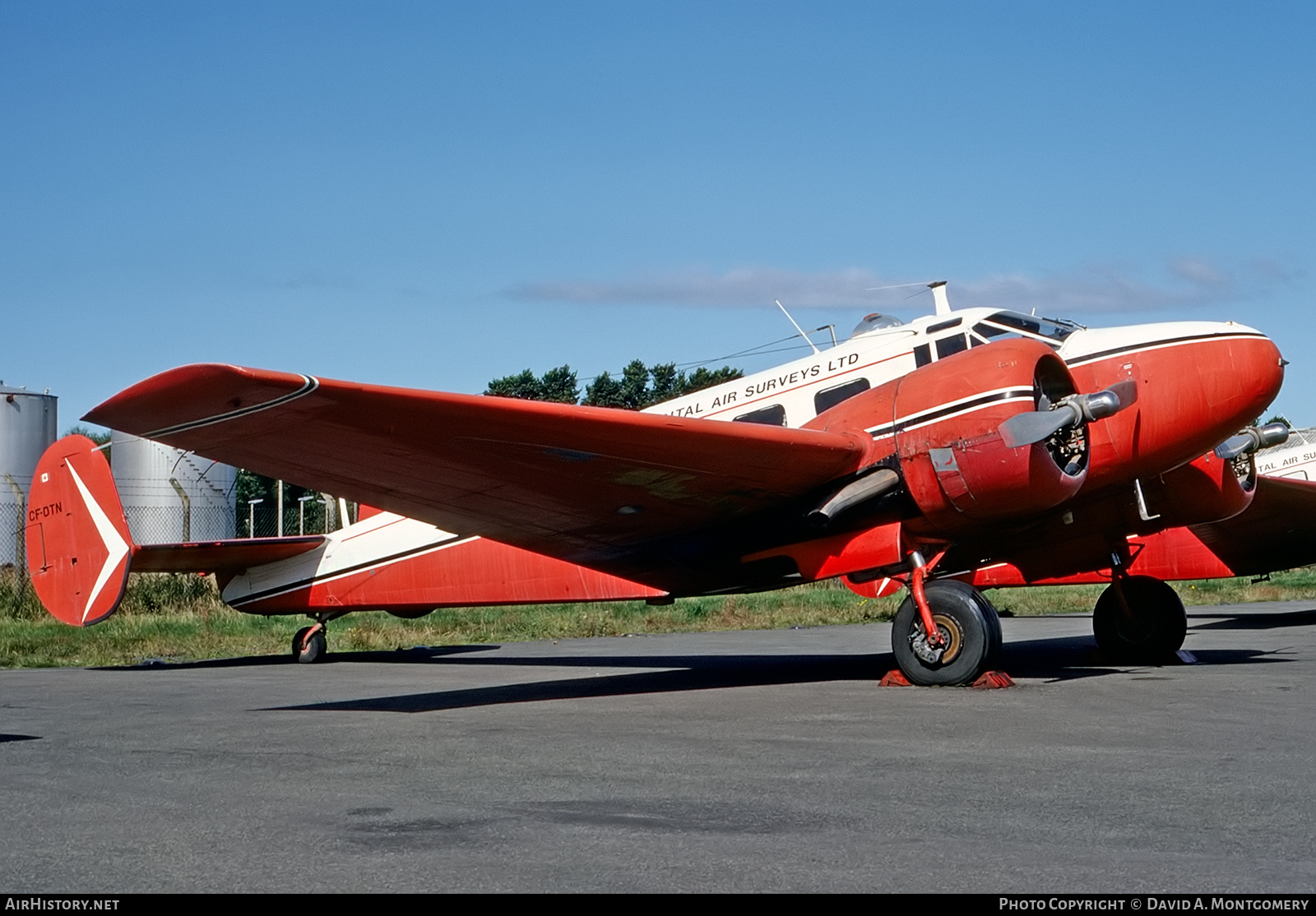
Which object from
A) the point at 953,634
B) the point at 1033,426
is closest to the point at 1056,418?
the point at 1033,426

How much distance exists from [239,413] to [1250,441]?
367 inches

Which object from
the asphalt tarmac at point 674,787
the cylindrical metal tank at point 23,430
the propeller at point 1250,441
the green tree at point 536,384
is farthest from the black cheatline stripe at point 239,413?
the green tree at point 536,384

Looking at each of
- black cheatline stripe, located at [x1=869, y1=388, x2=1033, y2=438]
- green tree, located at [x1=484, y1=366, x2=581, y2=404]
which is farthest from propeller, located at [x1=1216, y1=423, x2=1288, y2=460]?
green tree, located at [x1=484, y1=366, x2=581, y2=404]

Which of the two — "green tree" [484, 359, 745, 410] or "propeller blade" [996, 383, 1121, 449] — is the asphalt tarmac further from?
"green tree" [484, 359, 745, 410]

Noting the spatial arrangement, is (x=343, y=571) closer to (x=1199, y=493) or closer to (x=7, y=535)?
(x=1199, y=493)

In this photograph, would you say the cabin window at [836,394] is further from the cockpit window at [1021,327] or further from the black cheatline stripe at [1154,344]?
the black cheatline stripe at [1154,344]

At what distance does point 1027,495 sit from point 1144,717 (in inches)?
87.1

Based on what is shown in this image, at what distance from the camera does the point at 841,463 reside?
9.84m

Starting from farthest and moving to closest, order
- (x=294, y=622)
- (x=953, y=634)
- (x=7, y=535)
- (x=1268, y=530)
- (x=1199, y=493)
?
(x=7, y=535) → (x=294, y=622) → (x=1268, y=530) → (x=1199, y=493) → (x=953, y=634)

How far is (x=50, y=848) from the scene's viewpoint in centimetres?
438

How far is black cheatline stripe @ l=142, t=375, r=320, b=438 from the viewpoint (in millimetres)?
7391

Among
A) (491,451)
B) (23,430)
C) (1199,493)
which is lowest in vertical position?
(1199,493)
